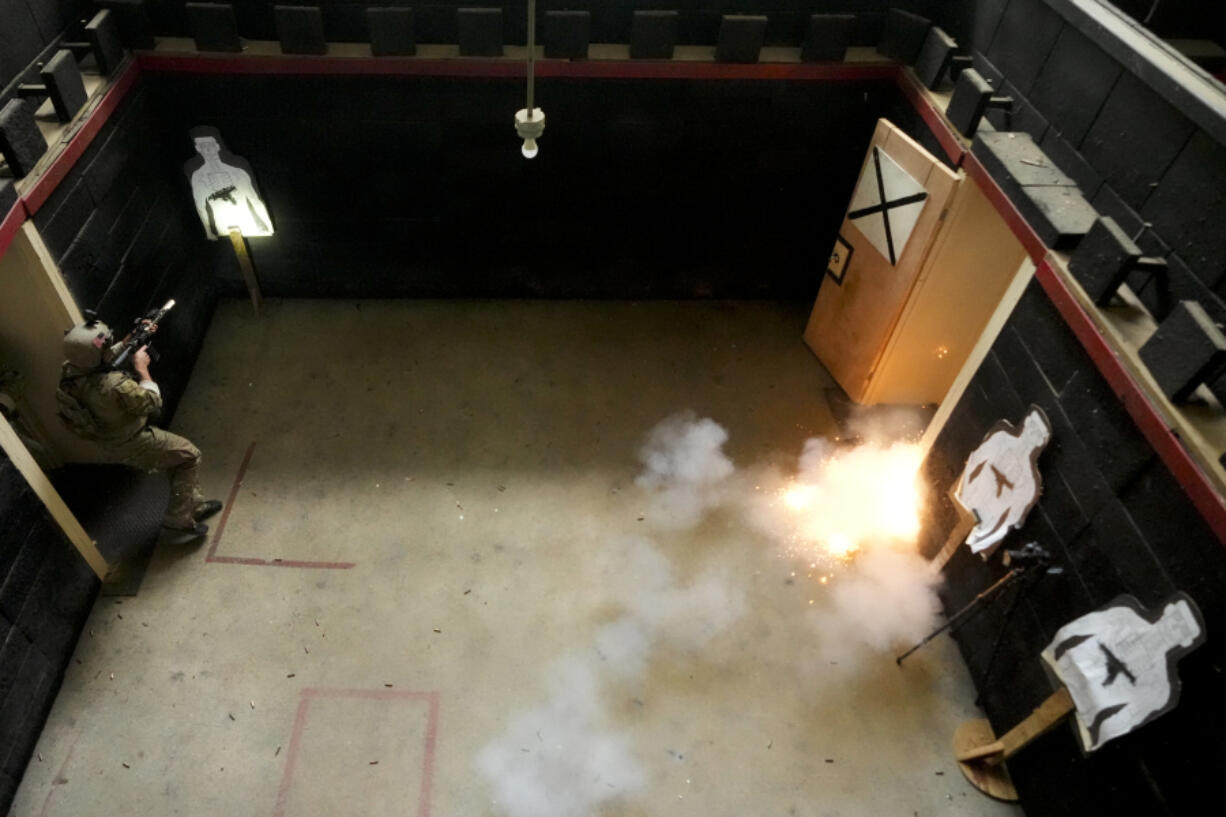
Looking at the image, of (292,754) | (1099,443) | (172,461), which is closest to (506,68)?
(172,461)

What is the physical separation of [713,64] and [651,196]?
121cm

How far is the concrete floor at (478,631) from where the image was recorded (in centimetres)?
452

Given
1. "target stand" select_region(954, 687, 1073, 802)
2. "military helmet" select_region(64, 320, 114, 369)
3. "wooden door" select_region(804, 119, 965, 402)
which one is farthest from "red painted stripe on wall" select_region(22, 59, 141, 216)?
"target stand" select_region(954, 687, 1073, 802)

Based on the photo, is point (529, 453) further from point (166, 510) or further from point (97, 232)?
point (97, 232)

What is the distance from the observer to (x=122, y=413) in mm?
4723

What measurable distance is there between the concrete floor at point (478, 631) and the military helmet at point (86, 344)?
1.53 metres

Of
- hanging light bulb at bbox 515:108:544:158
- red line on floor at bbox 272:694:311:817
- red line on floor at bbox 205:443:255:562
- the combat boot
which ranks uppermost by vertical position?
hanging light bulb at bbox 515:108:544:158

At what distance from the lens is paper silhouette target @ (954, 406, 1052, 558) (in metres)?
4.30

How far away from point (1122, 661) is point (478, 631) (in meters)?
3.57

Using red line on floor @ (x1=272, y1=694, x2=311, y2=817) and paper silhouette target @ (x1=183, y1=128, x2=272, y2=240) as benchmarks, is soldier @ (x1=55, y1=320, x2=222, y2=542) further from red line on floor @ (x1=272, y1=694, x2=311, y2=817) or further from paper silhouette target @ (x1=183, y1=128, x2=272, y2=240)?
paper silhouette target @ (x1=183, y1=128, x2=272, y2=240)

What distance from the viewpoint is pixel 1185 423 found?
3.31 m

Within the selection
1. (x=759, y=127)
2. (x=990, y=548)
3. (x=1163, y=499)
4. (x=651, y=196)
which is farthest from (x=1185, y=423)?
(x=651, y=196)

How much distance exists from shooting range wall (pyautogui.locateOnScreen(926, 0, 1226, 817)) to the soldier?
515 centimetres

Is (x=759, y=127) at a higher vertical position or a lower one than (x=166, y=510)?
higher
